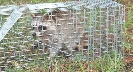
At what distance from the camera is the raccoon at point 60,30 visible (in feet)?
17.6

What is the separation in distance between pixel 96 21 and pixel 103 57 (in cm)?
49

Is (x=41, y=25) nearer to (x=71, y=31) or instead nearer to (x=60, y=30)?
(x=60, y=30)

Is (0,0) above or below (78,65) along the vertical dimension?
above

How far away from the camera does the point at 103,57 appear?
5.45 meters

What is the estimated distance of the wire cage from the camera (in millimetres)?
5301

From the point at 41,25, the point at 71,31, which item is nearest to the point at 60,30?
the point at 71,31

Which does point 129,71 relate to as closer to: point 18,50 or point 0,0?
point 18,50

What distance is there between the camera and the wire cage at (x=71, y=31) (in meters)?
5.30

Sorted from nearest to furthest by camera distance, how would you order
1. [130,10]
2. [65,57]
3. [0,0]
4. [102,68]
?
1. [102,68]
2. [65,57]
3. [130,10]
4. [0,0]

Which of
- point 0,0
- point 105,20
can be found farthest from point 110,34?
point 0,0

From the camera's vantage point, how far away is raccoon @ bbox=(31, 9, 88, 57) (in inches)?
211

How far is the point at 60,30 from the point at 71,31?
0.14 meters

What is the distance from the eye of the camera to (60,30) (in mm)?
5406

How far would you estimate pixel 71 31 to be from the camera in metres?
5.38
